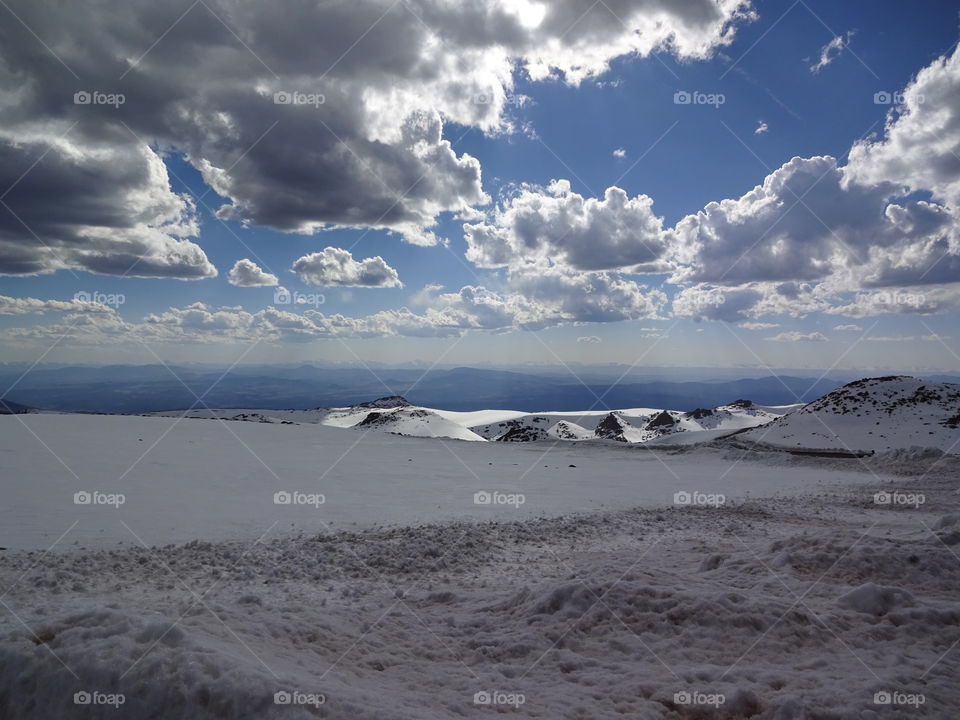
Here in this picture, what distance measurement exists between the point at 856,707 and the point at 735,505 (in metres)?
9.39

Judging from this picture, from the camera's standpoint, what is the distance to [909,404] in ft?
112

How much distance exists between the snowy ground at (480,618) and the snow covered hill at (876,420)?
19879 millimetres

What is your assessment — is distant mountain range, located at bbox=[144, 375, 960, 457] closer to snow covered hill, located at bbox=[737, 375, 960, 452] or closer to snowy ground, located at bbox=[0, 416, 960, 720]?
snow covered hill, located at bbox=[737, 375, 960, 452]

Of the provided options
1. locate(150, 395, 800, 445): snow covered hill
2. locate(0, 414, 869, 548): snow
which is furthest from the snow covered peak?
locate(0, 414, 869, 548): snow

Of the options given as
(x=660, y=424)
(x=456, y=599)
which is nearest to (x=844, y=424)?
(x=456, y=599)

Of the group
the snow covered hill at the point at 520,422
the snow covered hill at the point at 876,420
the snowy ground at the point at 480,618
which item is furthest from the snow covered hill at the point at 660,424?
the snowy ground at the point at 480,618

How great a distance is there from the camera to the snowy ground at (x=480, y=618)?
13.1 feet

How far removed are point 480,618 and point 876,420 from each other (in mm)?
35098

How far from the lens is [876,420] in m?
32.4

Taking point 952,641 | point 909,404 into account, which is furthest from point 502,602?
point 909,404

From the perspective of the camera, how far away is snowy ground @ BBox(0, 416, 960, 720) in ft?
13.1

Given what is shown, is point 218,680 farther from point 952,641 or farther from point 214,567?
point 952,641

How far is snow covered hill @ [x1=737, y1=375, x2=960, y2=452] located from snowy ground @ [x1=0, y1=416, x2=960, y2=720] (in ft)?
65.2

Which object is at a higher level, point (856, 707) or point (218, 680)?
point (218, 680)
